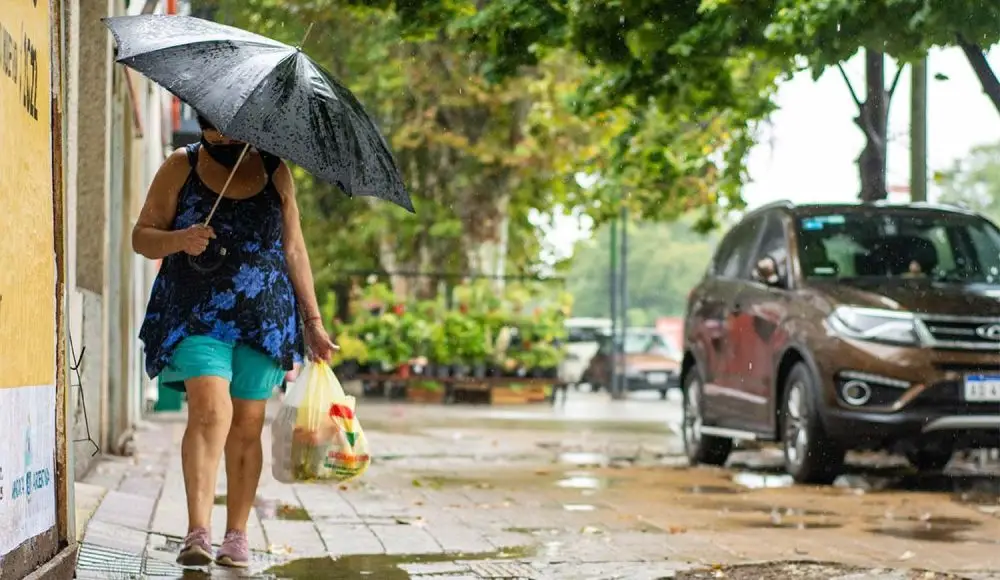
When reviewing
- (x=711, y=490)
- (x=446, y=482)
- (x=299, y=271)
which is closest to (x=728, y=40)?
(x=711, y=490)

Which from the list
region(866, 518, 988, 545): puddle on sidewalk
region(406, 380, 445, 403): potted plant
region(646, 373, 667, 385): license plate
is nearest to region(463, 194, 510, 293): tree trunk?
region(406, 380, 445, 403): potted plant

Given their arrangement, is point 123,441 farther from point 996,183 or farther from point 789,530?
point 996,183

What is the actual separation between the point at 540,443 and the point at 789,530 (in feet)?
26.5

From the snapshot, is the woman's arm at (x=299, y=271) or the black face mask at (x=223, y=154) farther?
the woman's arm at (x=299, y=271)

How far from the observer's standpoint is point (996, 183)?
336ft

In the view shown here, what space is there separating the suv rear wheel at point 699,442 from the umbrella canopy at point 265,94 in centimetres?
764

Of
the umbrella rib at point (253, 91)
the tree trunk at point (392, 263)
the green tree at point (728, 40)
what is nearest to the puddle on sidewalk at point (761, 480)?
the green tree at point (728, 40)

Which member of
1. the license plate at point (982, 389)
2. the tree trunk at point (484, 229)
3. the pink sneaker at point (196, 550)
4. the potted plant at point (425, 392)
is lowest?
the potted plant at point (425, 392)

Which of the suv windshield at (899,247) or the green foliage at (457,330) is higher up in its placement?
the suv windshield at (899,247)

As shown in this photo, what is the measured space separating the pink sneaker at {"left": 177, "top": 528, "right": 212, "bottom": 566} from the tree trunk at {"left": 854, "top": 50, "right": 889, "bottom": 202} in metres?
10.7

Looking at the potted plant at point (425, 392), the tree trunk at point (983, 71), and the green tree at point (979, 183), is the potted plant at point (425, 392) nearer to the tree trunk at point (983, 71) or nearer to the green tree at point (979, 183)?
the tree trunk at point (983, 71)

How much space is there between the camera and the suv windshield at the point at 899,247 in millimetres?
12734

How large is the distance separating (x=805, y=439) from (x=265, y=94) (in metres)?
6.44

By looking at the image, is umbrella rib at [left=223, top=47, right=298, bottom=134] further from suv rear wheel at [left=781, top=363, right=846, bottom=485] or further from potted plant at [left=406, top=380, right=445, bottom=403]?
potted plant at [left=406, top=380, right=445, bottom=403]
